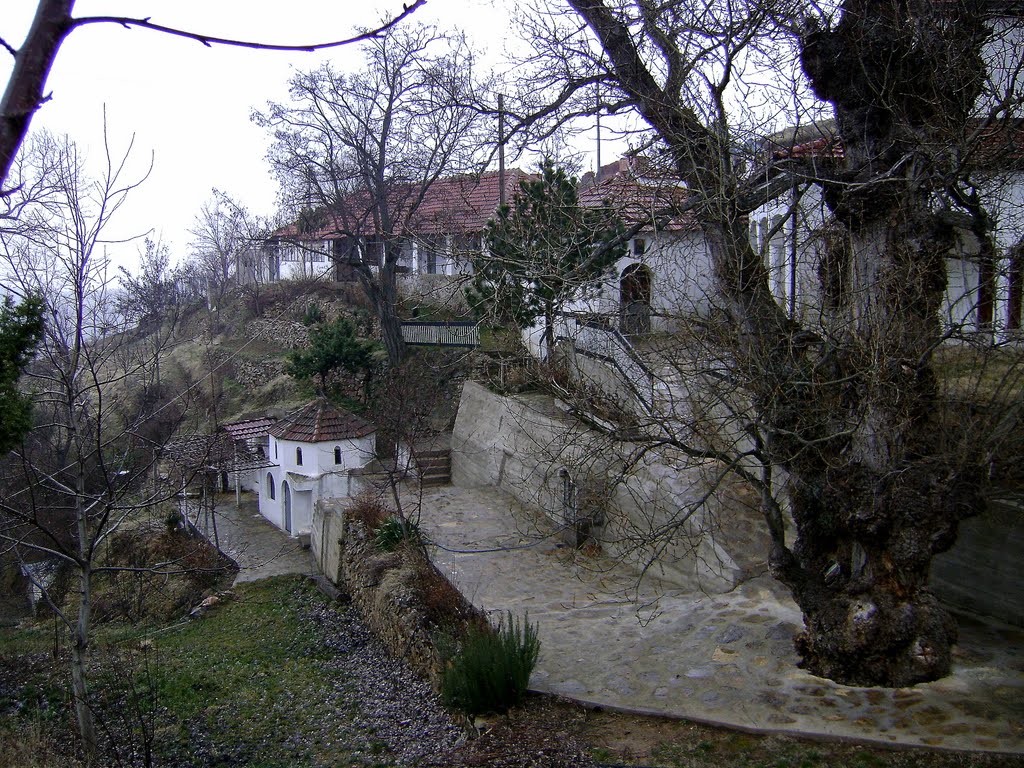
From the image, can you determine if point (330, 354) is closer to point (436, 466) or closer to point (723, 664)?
point (436, 466)

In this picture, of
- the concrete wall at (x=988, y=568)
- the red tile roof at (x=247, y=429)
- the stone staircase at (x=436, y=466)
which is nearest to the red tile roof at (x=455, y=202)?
the stone staircase at (x=436, y=466)

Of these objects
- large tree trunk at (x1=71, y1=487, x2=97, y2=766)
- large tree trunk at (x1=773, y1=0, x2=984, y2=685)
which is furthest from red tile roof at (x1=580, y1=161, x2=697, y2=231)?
large tree trunk at (x1=71, y1=487, x2=97, y2=766)

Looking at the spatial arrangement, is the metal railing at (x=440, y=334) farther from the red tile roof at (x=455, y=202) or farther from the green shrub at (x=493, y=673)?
the green shrub at (x=493, y=673)

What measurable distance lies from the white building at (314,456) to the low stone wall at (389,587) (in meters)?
3.27

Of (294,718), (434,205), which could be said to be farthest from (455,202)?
(294,718)

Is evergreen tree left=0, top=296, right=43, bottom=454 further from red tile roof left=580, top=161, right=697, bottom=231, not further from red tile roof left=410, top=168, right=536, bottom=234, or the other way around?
red tile roof left=410, top=168, right=536, bottom=234

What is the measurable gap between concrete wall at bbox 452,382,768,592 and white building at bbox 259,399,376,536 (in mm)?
4346

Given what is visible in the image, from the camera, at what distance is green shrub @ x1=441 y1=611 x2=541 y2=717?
258 inches

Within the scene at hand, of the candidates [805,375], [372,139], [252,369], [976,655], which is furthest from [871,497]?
[252,369]

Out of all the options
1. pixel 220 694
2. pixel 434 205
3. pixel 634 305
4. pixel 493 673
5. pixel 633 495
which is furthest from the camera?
pixel 434 205

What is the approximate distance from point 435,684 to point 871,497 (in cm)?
461

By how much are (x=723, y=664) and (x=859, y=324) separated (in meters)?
3.03

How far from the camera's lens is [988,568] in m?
7.39

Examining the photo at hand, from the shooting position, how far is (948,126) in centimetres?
595
